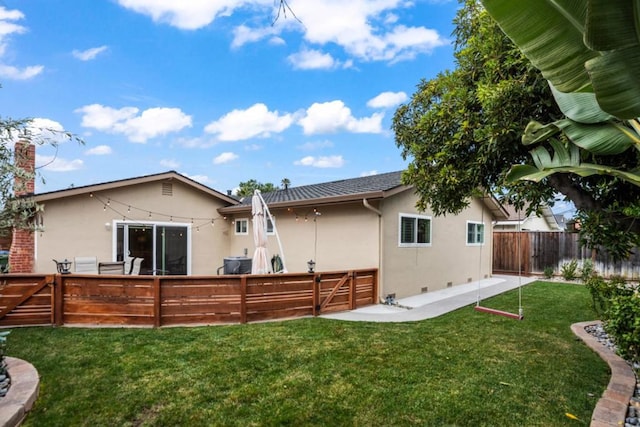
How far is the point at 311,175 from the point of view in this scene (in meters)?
32.4

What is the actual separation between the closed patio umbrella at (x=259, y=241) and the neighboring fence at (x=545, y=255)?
10.2 meters

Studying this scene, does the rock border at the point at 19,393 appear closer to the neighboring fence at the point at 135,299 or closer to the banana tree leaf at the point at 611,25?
the neighboring fence at the point at 135,299

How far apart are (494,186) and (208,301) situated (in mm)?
5690

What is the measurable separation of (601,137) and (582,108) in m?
0.30

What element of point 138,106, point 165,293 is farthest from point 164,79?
point 165,293

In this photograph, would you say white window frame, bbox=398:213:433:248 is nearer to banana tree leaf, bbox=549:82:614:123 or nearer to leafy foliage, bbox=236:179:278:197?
banana tree leaf, bbox=549:82:614:123

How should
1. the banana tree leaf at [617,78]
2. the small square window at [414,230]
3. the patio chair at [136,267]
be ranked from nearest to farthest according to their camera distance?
the banana tree leaf at [617,78], the patio chair at [136,267], the small square window at [414,230]

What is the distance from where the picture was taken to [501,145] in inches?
187

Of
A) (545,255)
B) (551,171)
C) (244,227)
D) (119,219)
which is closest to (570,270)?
(545,255)

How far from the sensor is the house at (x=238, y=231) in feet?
31.4

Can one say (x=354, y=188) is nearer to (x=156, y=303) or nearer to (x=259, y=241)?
(x=259, y=241)

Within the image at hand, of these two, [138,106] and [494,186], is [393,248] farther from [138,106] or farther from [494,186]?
[138,106]

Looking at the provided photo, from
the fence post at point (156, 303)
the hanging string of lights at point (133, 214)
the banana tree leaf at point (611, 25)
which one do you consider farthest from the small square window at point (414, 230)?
the banana tree leaf at point (611, 25)

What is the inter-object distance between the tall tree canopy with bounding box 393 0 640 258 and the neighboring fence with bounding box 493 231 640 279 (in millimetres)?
9346
